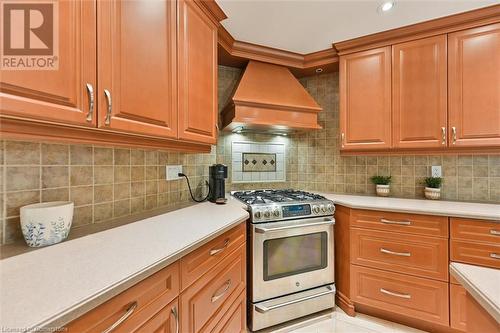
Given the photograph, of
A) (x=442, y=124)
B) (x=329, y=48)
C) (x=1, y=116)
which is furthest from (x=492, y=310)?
(x=329, y=48)

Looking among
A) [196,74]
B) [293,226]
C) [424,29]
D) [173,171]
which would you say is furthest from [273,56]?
[293,226]

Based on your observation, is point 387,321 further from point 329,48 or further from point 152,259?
point 329,48

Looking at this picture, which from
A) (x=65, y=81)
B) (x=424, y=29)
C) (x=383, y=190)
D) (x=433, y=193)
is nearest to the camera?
(x=65, y=81)

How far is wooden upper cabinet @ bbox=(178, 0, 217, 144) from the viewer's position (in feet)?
4.16

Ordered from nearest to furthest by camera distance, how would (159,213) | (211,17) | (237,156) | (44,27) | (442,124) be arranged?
(44,27), (159,213), (211,17), (442,124), (237,156)

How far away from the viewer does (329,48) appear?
209 centimetres

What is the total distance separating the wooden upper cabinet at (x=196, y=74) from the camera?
1.27 metres

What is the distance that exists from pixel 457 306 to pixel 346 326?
745 mm

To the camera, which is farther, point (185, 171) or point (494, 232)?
point (185, 171)

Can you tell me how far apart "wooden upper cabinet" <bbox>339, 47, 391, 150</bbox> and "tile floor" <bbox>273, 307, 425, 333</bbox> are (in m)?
1.41

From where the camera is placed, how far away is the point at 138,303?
68 centimetres

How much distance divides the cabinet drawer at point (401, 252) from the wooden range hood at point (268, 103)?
1074mm

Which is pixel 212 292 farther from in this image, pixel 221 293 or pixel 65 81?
pixel 65 81

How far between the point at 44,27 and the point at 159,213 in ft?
3.25
